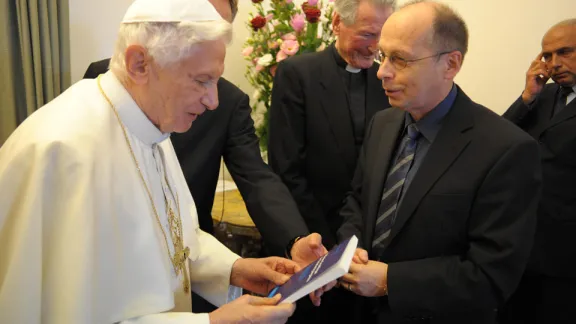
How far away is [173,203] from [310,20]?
2.02 metres

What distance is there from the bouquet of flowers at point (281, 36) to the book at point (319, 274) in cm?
220

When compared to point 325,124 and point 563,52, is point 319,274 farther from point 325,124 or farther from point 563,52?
point 563,52

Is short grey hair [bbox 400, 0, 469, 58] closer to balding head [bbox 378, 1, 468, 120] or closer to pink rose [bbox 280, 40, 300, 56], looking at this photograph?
balding head [bbox 378, 1, 468, 120]

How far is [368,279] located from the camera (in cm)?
194

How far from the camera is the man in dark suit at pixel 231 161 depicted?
95.6 inches

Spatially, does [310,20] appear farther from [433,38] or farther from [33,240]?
[33,240]

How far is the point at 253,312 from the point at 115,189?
536 mm

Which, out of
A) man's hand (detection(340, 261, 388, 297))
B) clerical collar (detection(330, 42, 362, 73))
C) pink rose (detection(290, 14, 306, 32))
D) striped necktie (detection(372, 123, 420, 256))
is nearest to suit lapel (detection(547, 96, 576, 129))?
clerical collar (detection(330, 42, 362, 73))

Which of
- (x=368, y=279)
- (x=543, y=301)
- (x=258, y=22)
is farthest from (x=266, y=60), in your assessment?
(x=543, y=301)

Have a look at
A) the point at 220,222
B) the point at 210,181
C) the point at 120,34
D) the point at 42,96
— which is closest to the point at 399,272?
the point at 210,181

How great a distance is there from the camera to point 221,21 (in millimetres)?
1630

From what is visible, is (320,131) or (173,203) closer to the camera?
(173,203)

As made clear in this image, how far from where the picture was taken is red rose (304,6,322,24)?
3.48 metres

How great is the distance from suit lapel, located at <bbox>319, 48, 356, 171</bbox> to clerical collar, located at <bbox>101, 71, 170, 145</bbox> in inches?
56.3
